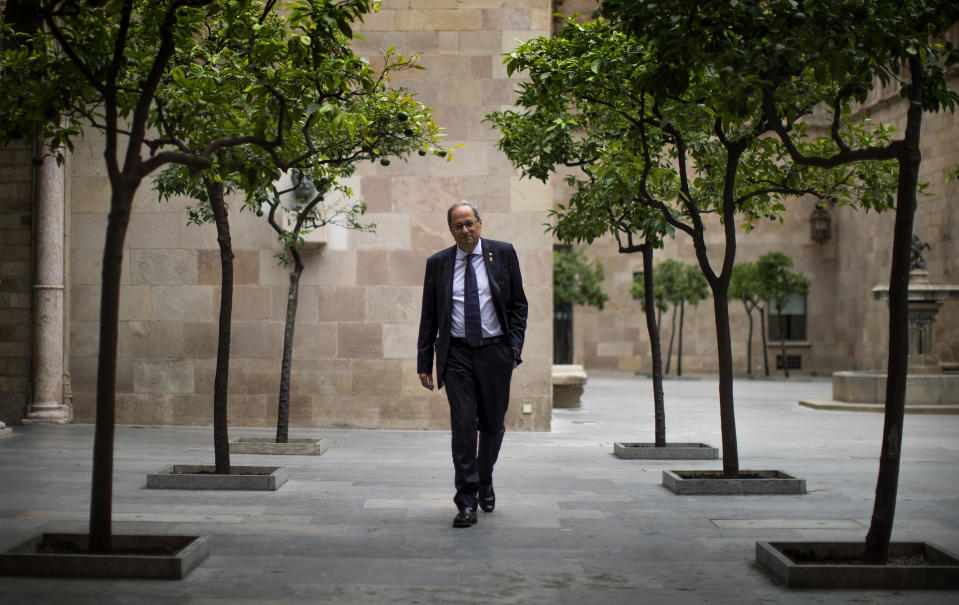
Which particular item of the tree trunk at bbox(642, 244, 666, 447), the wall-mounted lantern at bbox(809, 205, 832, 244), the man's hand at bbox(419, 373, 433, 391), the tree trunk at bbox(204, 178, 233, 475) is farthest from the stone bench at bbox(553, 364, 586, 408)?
the wall-mounted lantern at bbox(809, 205, 832, 244)

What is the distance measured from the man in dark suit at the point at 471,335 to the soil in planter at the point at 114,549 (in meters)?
1.79

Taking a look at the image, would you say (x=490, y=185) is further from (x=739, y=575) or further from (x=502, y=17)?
(x=739, y=575)

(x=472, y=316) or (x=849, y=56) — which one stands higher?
(x=849, y=56)

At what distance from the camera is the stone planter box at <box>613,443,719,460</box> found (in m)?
10.2

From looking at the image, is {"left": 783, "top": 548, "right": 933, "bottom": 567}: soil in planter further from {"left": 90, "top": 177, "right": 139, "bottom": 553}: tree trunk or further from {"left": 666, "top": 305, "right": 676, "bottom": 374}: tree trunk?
{"left": 666, "top": 305, "right": 676, "bottom": 374}: tree trunk

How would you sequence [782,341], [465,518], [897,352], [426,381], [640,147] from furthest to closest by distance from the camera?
[782,341], [640,147], [426,381], [465,518], [897,352]

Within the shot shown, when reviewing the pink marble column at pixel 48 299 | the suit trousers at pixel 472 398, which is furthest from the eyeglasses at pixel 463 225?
the pink marble column at pixel 48 299

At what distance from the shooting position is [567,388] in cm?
1880

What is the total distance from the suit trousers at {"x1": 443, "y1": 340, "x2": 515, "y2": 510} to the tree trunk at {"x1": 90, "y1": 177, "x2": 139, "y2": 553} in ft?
6.91

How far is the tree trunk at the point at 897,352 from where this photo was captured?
488 centimetres

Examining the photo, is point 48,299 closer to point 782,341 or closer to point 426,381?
point 426,381

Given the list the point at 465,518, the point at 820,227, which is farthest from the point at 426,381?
the point at 820,227

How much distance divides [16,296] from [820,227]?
97.2 ft

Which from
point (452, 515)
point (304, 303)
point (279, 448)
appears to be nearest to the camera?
point (452, 515)
